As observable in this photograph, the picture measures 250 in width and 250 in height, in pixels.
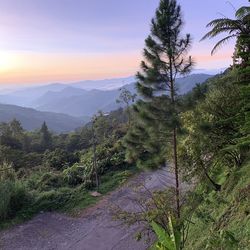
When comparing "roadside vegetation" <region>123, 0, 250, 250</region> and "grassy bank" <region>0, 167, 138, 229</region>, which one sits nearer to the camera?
"roadside vegetation" <region>123, 0, 250, 250</region>

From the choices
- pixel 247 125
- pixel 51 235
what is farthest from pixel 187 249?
pixel 51 235

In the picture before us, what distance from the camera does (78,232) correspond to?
15.1m

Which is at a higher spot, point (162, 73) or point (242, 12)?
point (242, 12)

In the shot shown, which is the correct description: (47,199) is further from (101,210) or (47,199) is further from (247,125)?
(247,125)

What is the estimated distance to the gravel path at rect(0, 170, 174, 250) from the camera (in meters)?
13.6

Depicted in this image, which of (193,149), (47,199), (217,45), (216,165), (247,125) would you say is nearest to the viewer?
(247,125)

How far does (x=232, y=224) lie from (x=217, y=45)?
9090 mm

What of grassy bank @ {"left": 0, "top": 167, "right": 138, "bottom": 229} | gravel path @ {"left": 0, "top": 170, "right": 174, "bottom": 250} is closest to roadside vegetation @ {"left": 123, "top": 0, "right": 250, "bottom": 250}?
gravel path @ {"left": 0, "top": 170, "right": 174, "bottom": 250}

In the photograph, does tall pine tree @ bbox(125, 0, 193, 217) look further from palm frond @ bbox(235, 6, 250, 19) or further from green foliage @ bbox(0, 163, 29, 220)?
green foliage @ bbox(0, 163, 29, 220)

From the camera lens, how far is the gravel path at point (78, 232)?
1364 cm

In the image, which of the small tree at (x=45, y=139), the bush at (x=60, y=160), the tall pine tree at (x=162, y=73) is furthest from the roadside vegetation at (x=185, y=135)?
the small tree at (x=45, y=139)

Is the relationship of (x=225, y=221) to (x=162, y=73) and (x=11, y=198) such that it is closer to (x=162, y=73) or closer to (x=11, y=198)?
(x=162, y=73)

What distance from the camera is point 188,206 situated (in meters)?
10.8

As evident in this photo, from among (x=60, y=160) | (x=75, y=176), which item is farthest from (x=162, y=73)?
(x=60, y=160)
